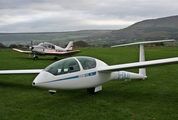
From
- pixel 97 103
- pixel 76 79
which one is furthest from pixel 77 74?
pixel 97 103

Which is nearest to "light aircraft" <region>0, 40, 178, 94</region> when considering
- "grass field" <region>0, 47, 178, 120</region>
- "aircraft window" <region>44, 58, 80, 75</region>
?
"aircraft window" <region>44, 58, 80, 75</region>

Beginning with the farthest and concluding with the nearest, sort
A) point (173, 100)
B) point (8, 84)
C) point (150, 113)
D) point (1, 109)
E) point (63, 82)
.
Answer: point (8, 84) → point (173, 100) → point (63, 82) → point (1, 109) → point (150, 113)

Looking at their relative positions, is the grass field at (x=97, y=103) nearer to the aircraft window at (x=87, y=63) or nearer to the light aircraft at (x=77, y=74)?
the light aircraft at (x=77, y=74)

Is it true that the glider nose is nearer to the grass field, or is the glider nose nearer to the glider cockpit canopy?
the glider cockpit canopy

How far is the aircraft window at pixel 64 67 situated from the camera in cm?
759

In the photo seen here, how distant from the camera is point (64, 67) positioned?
25.6 feet

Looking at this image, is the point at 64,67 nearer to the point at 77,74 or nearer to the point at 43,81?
the point at 77,74

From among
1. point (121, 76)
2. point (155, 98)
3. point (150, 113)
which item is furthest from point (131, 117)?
point (121, 76)

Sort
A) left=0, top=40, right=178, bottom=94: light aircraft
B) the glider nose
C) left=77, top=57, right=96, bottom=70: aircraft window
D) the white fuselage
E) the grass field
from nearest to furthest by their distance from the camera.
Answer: the grass field
the glider nose
the white fuselage
left=0, top=40, right=178, bottom=94: light aircraft
left=77, top=57, right=96, bottom=70: aircraft window

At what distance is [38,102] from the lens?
7.95 metres

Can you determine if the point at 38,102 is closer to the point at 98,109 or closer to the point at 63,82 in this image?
the point at 63,82

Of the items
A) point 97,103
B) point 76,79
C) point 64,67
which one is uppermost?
point 64,67

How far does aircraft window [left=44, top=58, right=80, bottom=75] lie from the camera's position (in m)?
7.59

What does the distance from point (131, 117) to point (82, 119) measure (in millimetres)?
1381
